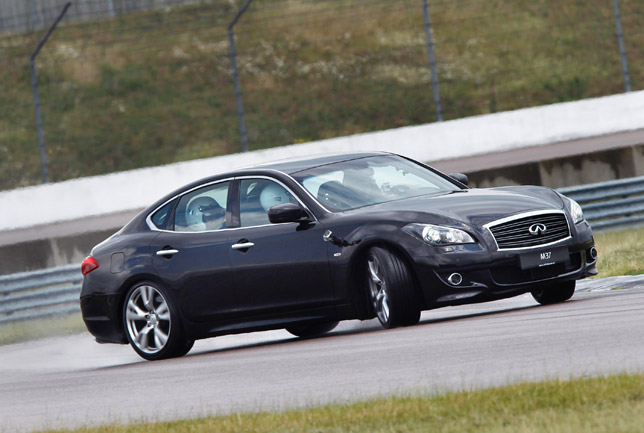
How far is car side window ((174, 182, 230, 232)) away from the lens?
1070cm

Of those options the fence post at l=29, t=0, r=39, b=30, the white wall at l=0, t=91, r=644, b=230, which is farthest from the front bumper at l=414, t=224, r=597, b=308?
the fence post at l=29, t=0, r=39, b=30

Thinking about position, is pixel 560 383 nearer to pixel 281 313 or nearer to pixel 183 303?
pixel 281 313

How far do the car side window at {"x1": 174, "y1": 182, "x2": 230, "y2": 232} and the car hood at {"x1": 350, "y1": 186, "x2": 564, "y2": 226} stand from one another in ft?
4.43

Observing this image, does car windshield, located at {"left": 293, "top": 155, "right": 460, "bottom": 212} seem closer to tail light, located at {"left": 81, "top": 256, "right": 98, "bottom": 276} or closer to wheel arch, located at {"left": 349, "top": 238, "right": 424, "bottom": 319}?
wheel arch, located at {"left": 349, "top": 238, "right": 424, "bottom": 319}

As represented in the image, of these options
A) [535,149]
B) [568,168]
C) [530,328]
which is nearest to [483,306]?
[530,328]

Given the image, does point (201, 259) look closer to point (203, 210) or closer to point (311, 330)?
point (203, 210)

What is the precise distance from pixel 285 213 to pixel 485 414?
4.45 metres

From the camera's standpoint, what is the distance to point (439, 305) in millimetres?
9430

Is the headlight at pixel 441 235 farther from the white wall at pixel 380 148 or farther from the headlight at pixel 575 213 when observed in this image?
the white wall at pixel 380 148

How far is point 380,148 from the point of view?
2667 cm

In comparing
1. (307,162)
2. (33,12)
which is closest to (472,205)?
(307,162)

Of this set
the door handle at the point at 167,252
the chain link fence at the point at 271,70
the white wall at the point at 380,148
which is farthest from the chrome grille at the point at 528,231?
the chain link fence at the point at 271,70

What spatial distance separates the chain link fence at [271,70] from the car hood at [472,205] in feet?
90.8

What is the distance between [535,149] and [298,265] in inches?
689
